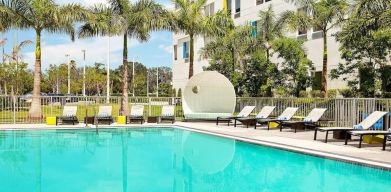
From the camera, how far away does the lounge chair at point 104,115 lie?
917 inches

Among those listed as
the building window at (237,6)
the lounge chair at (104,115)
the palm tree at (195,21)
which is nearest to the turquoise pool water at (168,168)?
the lounge chair at (104,115)

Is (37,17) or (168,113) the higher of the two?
(37,17)

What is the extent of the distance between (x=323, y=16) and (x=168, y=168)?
50.0ft

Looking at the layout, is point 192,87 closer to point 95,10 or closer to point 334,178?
point 95,10

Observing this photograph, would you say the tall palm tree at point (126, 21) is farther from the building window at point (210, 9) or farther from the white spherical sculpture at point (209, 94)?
the building window at point (210, 9)

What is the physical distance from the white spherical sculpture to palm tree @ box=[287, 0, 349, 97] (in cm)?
573

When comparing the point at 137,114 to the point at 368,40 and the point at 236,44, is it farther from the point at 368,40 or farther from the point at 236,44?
the point at 368,40

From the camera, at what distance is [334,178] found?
1020 centimetres

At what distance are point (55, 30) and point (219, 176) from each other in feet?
59.0

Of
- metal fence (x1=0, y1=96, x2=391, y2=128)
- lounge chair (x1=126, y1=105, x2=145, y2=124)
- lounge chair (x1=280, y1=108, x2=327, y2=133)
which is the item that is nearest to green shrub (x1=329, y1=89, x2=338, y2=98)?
metal fence (x1=0, y1=96, x2=391, y2=128)

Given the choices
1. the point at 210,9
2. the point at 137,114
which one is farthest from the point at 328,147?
the point at 210,9

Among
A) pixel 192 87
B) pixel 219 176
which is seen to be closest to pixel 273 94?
pixel 192 87

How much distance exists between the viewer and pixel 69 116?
22906mm

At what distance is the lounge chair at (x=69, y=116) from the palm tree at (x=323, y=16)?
1242 centimetres
